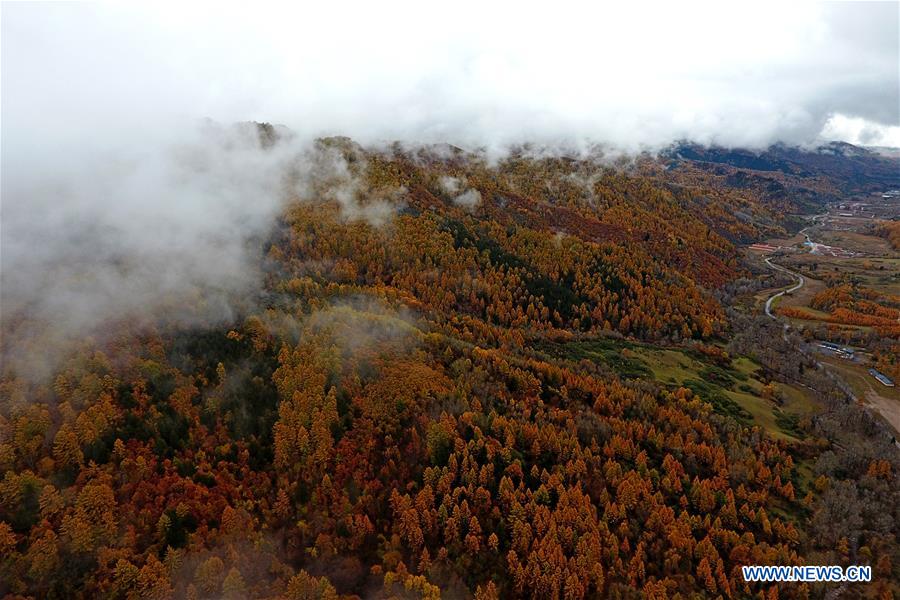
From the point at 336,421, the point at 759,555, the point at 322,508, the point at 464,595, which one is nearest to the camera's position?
the point at 464,595

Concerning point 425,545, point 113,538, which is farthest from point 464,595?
point 113,538

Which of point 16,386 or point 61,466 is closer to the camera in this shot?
point 61,466

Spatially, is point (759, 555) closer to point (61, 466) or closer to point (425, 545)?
point (425, 545)

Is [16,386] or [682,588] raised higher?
[16,386]

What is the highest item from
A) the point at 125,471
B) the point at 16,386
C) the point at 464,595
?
the point at 16,386

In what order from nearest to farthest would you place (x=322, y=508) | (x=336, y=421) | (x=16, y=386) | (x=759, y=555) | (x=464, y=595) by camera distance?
(x=464, y=595) < (x=759, y=555) < (x=322, y=508) < (x=16, y=386) < (x=336, y=421)

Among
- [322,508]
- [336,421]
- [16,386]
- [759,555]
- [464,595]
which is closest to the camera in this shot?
[464,595]

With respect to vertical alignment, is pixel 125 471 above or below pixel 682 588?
above

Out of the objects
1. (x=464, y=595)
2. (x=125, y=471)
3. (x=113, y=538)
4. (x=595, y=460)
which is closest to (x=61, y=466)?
(x=125, y=471)

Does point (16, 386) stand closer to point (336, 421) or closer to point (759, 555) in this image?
point (336, 421)
